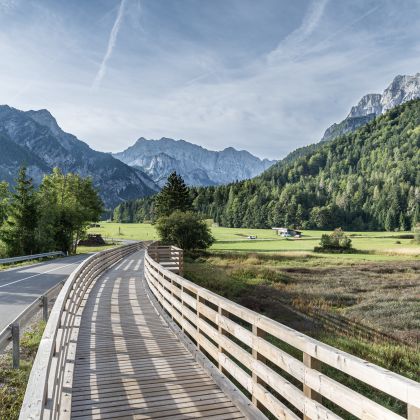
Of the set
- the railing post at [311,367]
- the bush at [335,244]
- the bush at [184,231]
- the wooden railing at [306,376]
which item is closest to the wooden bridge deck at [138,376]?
the wooden railing at [306,376]

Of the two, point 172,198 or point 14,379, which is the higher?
point 172,198

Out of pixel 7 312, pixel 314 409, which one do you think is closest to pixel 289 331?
pixel 314 409

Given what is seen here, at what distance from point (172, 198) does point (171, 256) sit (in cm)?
4019

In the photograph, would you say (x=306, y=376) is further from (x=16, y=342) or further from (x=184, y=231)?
(x=184, y=231)

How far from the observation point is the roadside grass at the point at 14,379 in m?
6.29

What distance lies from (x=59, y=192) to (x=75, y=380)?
51.4 meters

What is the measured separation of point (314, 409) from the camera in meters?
3.83

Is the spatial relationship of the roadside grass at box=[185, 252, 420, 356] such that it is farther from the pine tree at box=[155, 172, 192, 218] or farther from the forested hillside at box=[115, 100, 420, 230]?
the forested hillside at box=[115, 100, 420, 230]

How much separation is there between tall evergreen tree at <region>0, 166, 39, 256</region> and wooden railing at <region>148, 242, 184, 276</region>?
1814 centimetres

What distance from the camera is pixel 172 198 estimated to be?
219 feet

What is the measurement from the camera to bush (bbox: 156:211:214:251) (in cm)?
5031

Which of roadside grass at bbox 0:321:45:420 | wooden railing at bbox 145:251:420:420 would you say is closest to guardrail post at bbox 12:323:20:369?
roadside grass at bbox 0:321:45:420

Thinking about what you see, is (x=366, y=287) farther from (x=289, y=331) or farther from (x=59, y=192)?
(x=59, y=192)

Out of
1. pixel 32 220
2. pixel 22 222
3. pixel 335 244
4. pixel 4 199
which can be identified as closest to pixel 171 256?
pixel 32 220
